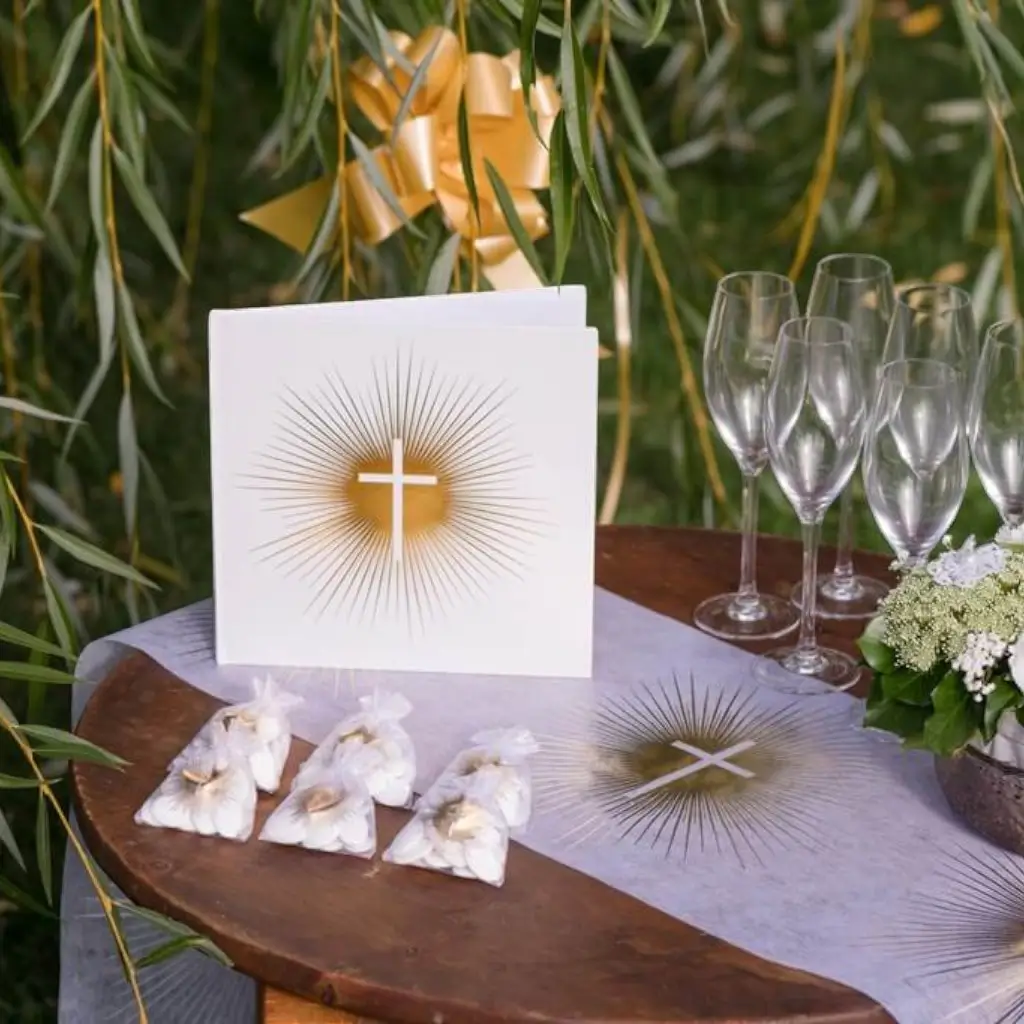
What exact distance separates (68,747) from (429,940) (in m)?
0.32

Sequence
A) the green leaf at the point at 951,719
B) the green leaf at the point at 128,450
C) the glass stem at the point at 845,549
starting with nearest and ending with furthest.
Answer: the green leaf at the point at 951,719, the glass stem at the point at 845,549, the green leaf at the point at 128,450

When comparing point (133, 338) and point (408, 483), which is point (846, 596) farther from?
point (133, 338)

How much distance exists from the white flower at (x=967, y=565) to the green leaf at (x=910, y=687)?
0.06 meters

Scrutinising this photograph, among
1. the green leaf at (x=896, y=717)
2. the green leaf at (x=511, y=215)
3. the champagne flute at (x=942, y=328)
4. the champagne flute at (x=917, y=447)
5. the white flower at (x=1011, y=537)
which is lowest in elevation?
the green leaf at (x=896, y=717)

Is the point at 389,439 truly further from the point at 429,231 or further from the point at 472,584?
the point at 429,231

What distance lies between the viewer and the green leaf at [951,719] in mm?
1401

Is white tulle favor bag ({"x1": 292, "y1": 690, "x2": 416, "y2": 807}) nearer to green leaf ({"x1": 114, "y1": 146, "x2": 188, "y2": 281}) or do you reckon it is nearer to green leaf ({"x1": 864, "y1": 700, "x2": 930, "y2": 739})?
green leaf ({"x1": 864, "y1": 700, "x2": 930, "y2": 739})

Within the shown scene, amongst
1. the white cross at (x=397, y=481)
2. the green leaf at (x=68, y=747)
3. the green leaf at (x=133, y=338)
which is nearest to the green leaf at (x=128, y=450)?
the green leaf at (x=133, y=338)

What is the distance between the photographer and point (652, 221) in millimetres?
3691

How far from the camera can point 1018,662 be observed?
1367 mm

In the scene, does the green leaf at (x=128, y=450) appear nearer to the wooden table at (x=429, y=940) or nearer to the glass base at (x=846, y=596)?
the wooden table at (x=429, y=940)

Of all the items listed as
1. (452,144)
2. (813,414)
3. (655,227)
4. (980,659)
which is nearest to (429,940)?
(980,659)

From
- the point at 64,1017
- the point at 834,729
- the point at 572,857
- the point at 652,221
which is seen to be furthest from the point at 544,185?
the point at 652,221

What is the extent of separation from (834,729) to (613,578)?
11.8 inches
